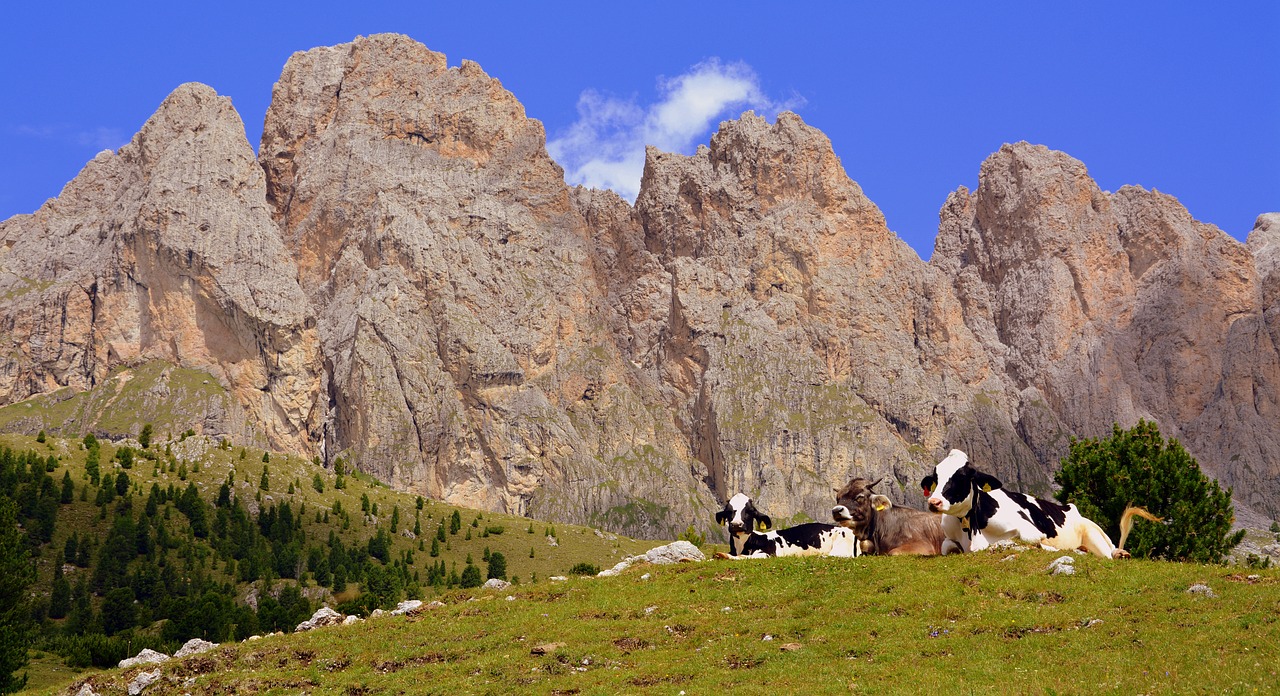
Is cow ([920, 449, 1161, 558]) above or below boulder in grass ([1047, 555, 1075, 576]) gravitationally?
above

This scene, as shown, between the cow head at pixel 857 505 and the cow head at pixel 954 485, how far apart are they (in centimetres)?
484

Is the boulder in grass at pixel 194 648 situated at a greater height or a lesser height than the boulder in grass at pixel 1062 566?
lesser

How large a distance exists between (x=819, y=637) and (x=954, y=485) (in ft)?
26.3

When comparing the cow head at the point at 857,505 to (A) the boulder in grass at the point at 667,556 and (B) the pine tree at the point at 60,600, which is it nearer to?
(A) the boulder in grass at the point at 667,556

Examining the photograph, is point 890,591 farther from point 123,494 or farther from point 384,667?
point 123,494

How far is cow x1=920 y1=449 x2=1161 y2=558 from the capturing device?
36.7m

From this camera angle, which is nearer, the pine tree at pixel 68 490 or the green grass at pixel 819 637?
the green grass at pixel 819 637

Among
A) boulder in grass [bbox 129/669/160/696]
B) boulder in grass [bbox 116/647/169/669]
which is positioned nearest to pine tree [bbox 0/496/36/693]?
boulder in grass [bbox 116/647/169/669]

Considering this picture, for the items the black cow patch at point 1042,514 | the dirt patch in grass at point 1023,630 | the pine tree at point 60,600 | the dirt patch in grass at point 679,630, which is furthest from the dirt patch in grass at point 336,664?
the pine tree at point 60,600

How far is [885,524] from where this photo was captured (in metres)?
41.8

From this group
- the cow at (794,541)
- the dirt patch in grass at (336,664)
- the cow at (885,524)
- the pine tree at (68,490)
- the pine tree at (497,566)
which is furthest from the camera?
the pine tree at (497,566)

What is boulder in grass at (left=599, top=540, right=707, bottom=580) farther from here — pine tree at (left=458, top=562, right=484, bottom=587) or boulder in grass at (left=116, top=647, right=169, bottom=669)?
pine tree at (left=458, top=562, right=484, bottom=587)

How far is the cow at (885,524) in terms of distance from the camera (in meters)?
40.6

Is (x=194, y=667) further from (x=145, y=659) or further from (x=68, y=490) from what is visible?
(x=68, y=490)
